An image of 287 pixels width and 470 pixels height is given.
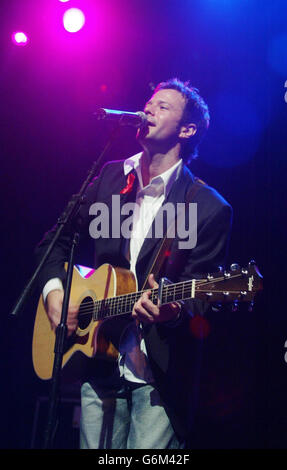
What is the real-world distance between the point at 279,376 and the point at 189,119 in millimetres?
1952

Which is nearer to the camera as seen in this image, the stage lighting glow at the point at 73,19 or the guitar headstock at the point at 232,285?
the guitar headstock at the point at 232,285

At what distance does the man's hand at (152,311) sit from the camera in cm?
211

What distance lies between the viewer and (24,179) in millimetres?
4340

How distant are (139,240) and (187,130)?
3.00 ft

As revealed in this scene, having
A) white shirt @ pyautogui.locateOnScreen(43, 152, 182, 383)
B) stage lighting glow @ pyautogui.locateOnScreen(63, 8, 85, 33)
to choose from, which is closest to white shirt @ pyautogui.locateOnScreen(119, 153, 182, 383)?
white shirt @ pyautogui.locateOnScreen(43, 152, 182, 383)

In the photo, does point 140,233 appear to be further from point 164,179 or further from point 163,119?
point 163,119

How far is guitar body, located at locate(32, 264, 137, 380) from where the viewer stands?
93.4 inches

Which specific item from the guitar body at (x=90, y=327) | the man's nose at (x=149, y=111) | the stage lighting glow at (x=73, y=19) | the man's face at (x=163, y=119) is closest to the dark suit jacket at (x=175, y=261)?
the guitar body at (x=90, y=327)

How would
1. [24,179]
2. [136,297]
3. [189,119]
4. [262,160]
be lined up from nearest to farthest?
[136,297] → [189,119] → [262,160] → [24,179]

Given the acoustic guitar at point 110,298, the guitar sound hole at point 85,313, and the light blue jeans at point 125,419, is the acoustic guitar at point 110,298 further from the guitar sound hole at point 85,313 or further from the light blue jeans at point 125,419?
the light blue jeans at point 125,419

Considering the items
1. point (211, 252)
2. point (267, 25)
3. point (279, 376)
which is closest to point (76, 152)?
point (267, 25)

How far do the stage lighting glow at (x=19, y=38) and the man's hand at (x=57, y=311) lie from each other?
8.96ft

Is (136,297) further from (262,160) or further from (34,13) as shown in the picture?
(34,13)
